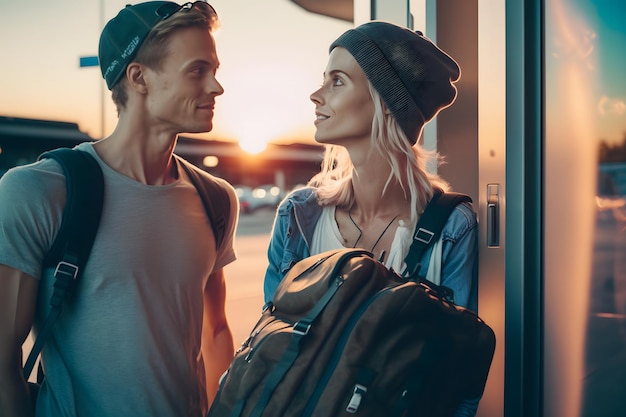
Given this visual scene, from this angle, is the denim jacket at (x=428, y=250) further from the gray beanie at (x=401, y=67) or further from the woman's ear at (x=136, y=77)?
the woman's ear at (x=136, y=77)

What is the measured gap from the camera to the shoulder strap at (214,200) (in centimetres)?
169

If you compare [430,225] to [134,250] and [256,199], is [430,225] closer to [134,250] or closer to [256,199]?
[134,250]

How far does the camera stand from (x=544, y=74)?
1.86m

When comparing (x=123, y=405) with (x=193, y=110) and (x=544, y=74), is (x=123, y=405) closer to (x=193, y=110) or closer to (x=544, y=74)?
(x=193, y=110)

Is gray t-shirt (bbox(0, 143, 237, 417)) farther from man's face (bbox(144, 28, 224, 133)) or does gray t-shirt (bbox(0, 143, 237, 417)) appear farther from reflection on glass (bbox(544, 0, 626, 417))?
reflection on glass (bbox(544, 0, 626, 417))

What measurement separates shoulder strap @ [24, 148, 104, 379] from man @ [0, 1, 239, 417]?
2 cm

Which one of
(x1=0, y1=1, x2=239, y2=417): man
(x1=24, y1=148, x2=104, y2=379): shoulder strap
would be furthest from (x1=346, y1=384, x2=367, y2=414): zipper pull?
(x1=24, y1=148, x2=104, y2=379): shoulder strap

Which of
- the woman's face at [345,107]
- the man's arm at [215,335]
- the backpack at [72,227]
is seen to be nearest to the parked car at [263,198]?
the man's arm at [215,335]

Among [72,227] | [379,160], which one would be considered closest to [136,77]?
[72,227]

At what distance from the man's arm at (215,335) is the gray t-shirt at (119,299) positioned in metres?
0.17

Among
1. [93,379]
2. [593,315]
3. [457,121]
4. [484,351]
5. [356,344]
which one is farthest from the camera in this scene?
[457,121]

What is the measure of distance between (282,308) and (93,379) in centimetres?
49

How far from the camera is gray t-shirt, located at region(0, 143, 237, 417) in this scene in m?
1.35

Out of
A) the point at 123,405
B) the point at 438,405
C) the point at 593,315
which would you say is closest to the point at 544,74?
the point at 593,315
